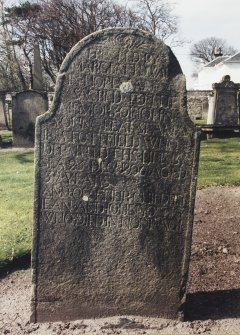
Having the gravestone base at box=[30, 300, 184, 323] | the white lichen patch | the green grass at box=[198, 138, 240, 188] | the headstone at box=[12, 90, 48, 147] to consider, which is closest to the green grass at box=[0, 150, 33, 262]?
the gravestone base at box=[30, 300, 184, 323]

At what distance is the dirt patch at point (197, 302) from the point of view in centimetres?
370

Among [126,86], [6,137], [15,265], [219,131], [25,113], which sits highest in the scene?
[126,86]

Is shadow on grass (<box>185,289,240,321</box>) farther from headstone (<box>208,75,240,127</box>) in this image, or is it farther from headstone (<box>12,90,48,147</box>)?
headstone (<box>208,75,240,127</box>)

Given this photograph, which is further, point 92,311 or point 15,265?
point 15,265

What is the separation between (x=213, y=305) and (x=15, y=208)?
3811 millimetres

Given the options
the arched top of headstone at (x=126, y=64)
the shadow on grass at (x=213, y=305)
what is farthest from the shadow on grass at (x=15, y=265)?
the arched top of headstone at (x=126, y=64)

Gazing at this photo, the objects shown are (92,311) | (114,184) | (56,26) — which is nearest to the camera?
(114,184)

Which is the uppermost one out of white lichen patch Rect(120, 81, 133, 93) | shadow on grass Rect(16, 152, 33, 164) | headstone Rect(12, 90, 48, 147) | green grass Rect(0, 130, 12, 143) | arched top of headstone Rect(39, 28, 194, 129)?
arched top of headstone Rect(39, 28, 194, 129)

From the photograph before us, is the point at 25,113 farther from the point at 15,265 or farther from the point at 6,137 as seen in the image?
the point at 15,265

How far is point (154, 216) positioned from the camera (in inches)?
147

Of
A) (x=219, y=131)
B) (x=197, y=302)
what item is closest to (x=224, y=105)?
(x=219, y=131)

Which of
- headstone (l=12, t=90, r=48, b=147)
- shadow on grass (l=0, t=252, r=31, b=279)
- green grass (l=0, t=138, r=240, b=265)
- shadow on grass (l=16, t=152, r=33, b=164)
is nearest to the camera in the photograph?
shadow on grass (l=0, t=252, r=31, b=279)

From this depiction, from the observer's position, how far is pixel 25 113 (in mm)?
14375

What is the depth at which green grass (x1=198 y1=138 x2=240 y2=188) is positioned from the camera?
8641 millimetres
